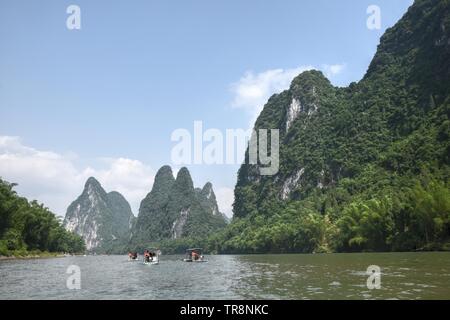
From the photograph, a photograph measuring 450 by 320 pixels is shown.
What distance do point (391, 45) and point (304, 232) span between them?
11201 cm

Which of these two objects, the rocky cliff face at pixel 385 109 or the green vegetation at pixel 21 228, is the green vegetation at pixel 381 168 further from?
the green vegetation at pixel 21 228

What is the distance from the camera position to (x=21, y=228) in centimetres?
9150

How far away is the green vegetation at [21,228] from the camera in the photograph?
83.8 m

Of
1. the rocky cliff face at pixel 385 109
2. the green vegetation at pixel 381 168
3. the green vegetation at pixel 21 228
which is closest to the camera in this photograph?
the green vegetation at pixel 381 168

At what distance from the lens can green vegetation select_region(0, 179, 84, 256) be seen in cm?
8375

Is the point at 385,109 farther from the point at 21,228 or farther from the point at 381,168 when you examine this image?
the point at 21,228

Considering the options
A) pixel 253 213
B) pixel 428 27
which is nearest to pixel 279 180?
pixel 253 213

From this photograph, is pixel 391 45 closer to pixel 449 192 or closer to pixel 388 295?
pixel 449 192

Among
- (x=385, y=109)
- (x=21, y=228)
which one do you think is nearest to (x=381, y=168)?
(x=385, y=109)

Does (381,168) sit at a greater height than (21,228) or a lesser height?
greater

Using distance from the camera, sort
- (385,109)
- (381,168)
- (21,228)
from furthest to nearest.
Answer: (385,109) < (381,168) < (21,228)

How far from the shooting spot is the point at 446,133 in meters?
110

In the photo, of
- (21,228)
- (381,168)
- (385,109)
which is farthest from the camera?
(385,109)

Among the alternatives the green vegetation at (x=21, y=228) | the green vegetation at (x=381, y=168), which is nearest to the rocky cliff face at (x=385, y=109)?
the green vegetation at (x=381, y=168)
